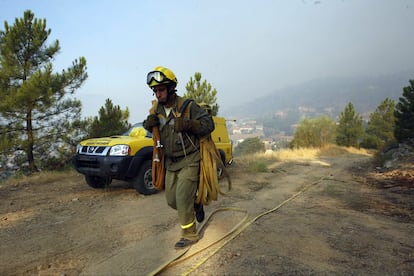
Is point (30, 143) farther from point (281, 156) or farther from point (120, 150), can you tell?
point (281, 156)

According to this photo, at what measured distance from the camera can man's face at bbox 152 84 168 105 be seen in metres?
3.23

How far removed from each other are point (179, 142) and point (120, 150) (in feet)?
9.98

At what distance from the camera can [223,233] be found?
369 cm

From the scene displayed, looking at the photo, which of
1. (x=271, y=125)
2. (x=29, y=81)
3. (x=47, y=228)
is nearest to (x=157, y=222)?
(x=47, y=228)

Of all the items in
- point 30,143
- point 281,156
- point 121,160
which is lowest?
point 281,156

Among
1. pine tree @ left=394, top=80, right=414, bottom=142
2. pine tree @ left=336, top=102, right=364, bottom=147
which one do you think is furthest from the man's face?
pine tree @ left=336, top=102, right=364, bottom=147

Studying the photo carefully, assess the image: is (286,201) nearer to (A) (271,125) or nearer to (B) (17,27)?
(B) (17,27)

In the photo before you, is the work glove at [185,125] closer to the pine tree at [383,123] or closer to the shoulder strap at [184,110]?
the shoulder strap at [184,110]

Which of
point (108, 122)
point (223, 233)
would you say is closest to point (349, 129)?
point (108, 122)

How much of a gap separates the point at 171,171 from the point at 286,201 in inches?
121

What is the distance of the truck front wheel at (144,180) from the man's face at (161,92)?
3167mm

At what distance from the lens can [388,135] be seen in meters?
38.0

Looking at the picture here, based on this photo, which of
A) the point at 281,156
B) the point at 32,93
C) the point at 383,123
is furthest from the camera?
the point at 383,123

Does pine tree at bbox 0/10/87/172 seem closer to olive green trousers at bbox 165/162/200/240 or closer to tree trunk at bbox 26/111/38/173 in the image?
tree trunk at bbox 26/111/38/173
